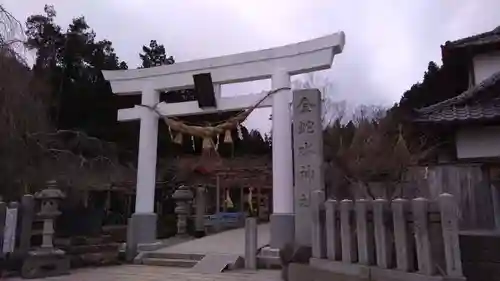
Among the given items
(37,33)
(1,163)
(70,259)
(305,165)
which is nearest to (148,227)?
(70,259)

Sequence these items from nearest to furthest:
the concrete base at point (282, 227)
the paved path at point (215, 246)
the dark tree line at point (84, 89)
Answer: the concrete base at point (282, 227) → the paved path at point (215, 246) → the dark tree line at point (84, 89)

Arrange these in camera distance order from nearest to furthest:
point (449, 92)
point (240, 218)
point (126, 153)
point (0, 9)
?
1. point (0, 9)
2. point (449, 92)
3. point (240, 218)
4. point (126, 153)

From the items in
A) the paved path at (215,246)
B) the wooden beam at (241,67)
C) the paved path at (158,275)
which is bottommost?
the paved path at (158,275)

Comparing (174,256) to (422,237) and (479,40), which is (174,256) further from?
(479,40)

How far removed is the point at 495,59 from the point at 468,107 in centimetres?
285

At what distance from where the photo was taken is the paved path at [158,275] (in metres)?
8.36

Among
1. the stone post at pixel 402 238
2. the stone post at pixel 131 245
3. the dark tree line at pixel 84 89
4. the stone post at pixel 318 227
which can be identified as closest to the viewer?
the stone post at pixel 402 238

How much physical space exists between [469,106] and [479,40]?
9.31 ft

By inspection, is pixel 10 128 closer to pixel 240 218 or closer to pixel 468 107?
pixel 468 107

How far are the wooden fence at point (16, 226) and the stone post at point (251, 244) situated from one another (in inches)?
190

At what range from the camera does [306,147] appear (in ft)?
26.8

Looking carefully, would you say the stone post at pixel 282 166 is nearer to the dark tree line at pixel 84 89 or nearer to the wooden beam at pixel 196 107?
the wooden beam at pixel 196 107

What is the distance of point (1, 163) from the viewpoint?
9867 mm

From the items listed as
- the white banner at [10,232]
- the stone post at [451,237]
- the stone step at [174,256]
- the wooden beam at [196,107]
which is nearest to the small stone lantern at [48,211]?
the white banner at [10,232]
